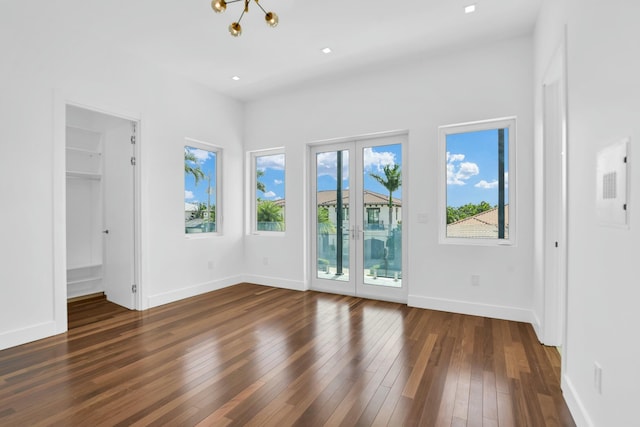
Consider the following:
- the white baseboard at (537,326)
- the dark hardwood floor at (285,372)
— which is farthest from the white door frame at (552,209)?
the dark hardwood floor at (285,372)

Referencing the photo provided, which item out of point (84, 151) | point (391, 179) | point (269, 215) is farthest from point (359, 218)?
point (84, 151)

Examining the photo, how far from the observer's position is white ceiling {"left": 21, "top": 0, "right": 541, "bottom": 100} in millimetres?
3029

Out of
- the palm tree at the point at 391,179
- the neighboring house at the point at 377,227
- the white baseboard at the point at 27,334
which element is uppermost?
the palm tree at the point at 391,179

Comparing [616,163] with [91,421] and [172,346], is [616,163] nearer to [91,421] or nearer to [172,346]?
[91,421]

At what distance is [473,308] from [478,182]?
151 cm

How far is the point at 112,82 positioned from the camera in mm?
3789

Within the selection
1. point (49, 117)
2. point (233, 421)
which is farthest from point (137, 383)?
point (49, 117)

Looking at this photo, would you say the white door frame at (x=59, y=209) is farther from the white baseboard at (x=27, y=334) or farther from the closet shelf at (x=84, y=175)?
the closet shelf at (x=84, y=175)

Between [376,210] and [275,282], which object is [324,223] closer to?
[376,210]

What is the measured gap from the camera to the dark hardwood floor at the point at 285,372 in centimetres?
197

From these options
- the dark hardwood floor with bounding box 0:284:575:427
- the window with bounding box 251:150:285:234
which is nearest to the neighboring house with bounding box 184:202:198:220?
the window with bounding box 251:150:285:234

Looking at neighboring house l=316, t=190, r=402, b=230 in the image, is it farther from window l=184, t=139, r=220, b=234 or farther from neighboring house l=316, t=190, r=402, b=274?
window l=184, t=139, r=220, b=234

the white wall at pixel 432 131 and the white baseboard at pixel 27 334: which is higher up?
the white wall at pixel 432 131

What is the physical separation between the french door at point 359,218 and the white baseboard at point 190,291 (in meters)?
1.42
